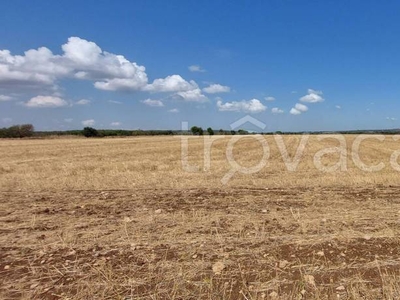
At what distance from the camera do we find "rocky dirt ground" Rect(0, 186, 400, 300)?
3.79 metres

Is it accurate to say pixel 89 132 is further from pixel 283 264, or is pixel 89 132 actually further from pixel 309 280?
pixel 309 280

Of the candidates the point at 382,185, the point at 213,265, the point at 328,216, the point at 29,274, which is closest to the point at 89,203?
the point at 29,274

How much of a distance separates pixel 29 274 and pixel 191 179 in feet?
26.8

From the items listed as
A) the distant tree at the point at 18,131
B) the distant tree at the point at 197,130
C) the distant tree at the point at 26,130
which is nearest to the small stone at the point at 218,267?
the distant tree at the point at 18,131

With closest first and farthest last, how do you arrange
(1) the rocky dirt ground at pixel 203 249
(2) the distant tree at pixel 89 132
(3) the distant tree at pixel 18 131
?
1. (1) the rocky dirt ground at pixel 203 249
2. (3) the distant tree at pixel 18 131
3. (2) the distant tree at pixel 89 132

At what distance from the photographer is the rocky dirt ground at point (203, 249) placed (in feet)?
12.4

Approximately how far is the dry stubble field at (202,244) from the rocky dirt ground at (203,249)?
0.6 inches

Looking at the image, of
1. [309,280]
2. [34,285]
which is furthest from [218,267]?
[34,285]

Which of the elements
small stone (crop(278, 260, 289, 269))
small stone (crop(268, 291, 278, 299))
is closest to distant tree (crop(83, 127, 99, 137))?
small stone (crop(278, 260, 289, 269))

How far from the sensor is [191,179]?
12133 mm

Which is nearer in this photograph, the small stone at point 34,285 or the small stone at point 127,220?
the small stone at point 34,285

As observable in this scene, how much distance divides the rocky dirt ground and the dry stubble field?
Result: 2 cm

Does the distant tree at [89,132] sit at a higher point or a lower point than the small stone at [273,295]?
higher

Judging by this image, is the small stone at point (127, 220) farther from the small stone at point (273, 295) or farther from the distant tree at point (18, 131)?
the distant tree at point (18, 131)
